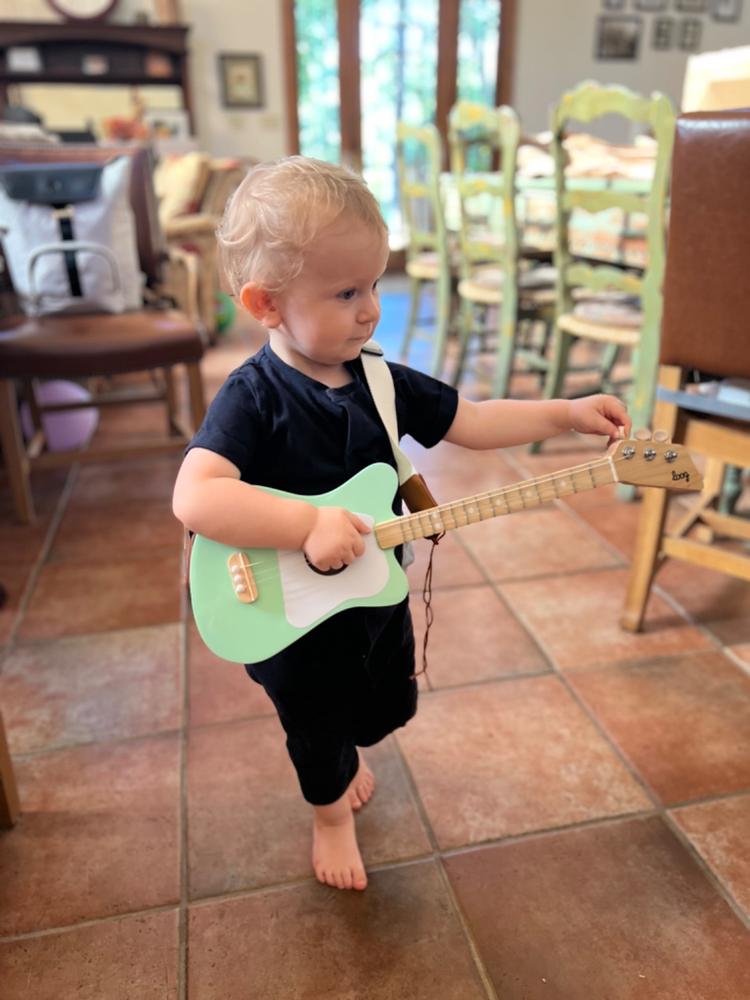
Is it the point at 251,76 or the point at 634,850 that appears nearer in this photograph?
the point at 634,850

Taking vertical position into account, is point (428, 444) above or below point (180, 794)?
above

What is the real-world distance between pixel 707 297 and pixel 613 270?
1058 mm

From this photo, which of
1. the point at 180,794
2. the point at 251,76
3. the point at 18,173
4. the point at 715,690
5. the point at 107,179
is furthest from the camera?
the point at 251,76

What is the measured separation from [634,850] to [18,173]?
2274 millimetres

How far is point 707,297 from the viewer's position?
4.26ft

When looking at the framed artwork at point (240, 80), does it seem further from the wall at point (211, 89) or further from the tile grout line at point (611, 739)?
the tile grout line at point (611, 739)

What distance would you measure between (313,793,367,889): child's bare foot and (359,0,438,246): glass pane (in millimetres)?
5595

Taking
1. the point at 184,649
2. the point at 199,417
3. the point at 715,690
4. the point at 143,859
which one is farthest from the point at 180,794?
the point at 199,417

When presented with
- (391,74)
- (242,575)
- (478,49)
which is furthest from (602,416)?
(478,49)

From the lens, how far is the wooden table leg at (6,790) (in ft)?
3.71

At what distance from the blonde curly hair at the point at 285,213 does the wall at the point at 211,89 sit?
18.6 ft

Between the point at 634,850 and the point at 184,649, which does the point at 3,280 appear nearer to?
the point at 184,649

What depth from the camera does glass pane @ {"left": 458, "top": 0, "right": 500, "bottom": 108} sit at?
5.91 m

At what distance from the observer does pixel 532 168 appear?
314 centimetres
